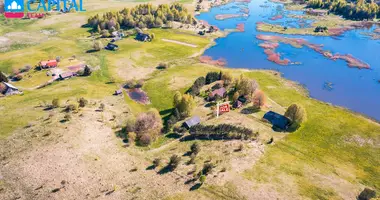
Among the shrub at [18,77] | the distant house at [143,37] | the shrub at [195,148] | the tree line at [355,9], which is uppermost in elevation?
the tree line at [355,9]

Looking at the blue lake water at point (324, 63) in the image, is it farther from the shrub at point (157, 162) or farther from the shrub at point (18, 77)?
the shrub at point (18, 77)

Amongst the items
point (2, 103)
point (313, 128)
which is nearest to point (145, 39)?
point (2, 103)

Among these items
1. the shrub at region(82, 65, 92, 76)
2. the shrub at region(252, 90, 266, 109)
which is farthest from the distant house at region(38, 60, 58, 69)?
the shrub at region(252, 90, 266, 109)

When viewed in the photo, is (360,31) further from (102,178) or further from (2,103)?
(2,103)

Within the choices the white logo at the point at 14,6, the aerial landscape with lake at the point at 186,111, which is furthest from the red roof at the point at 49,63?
the white logo at the point at 14,6

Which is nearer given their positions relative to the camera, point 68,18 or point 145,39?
point 145,39

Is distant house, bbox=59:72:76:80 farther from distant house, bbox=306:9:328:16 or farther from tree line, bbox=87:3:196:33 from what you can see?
distant house, bbox=306:9:328:16
